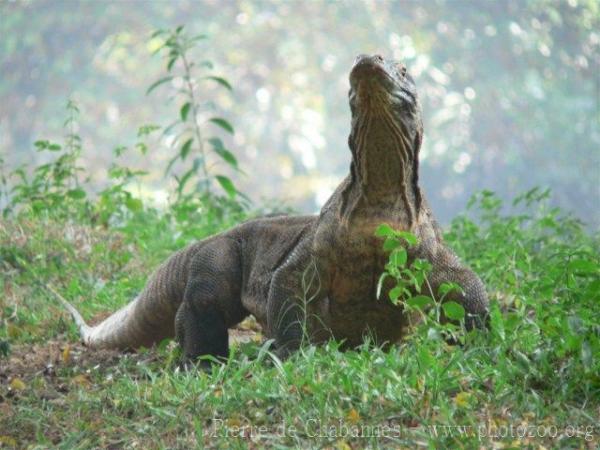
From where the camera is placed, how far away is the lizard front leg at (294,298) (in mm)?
4207

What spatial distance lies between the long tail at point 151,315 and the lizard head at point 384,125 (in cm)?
108

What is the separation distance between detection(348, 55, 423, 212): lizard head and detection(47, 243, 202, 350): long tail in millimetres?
1076

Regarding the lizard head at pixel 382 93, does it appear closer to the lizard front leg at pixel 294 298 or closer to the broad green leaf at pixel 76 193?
the lizard front leg at pixel 294 298

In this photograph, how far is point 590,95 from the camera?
73.7 ft

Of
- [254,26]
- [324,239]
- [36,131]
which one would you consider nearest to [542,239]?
[324,239]

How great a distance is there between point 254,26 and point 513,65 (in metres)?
5.74

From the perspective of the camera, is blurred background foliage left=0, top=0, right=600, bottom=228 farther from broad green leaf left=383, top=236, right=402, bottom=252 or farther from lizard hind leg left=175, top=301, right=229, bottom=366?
broad green leaf left=383, top=236, right=402, bottom=252

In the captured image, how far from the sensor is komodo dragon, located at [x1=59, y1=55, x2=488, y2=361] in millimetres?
3982

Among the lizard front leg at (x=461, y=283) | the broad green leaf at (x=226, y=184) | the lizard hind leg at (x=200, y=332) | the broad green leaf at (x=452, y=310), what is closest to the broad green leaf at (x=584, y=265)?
the broad green leaf at (x=452, y=310)

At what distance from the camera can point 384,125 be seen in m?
3.96

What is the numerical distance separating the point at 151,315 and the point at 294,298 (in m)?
0.94

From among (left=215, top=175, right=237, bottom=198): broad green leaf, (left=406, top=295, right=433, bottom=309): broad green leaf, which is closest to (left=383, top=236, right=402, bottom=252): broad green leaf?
(left=406, top=295, right=433, bottom=309): broad green leaf

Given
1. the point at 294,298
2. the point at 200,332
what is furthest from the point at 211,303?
the point at 294,298

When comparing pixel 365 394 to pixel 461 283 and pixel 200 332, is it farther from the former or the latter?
pixel 200 332
